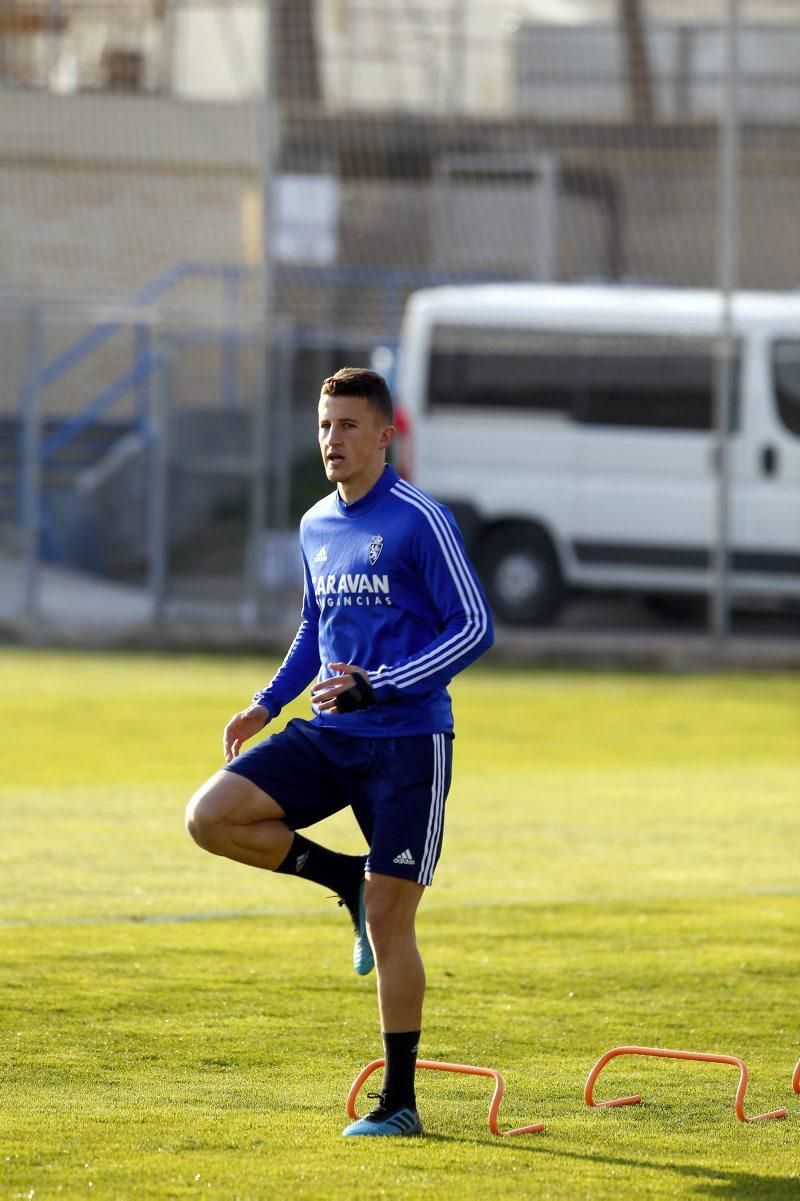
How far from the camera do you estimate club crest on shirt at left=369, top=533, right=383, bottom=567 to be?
5.14 metres

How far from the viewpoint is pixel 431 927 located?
7.88m

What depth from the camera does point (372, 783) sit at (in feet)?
17.0

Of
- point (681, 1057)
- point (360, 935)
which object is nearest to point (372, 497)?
point (360, 935)

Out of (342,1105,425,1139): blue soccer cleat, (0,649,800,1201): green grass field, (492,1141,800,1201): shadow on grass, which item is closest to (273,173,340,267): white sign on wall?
(0,649,800,1201): green grass field

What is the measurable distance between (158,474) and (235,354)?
226 inches

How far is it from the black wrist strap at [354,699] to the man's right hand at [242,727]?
0.54 metres

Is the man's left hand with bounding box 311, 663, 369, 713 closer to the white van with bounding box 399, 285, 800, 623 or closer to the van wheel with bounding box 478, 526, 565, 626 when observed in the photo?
the white van with bounding box 399, 285, 800, 623

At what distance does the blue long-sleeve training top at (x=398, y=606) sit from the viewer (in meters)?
5.04

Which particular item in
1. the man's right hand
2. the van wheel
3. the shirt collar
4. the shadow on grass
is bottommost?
the van wheel

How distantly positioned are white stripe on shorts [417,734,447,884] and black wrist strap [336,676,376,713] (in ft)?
0.89

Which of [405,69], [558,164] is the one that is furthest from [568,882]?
[405,69]

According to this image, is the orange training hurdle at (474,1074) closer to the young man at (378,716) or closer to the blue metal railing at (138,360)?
the young man at (378,716)

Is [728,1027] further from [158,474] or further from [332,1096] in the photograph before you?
[158,474]

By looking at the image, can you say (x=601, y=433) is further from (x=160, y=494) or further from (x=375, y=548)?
(x=375, y=548)
